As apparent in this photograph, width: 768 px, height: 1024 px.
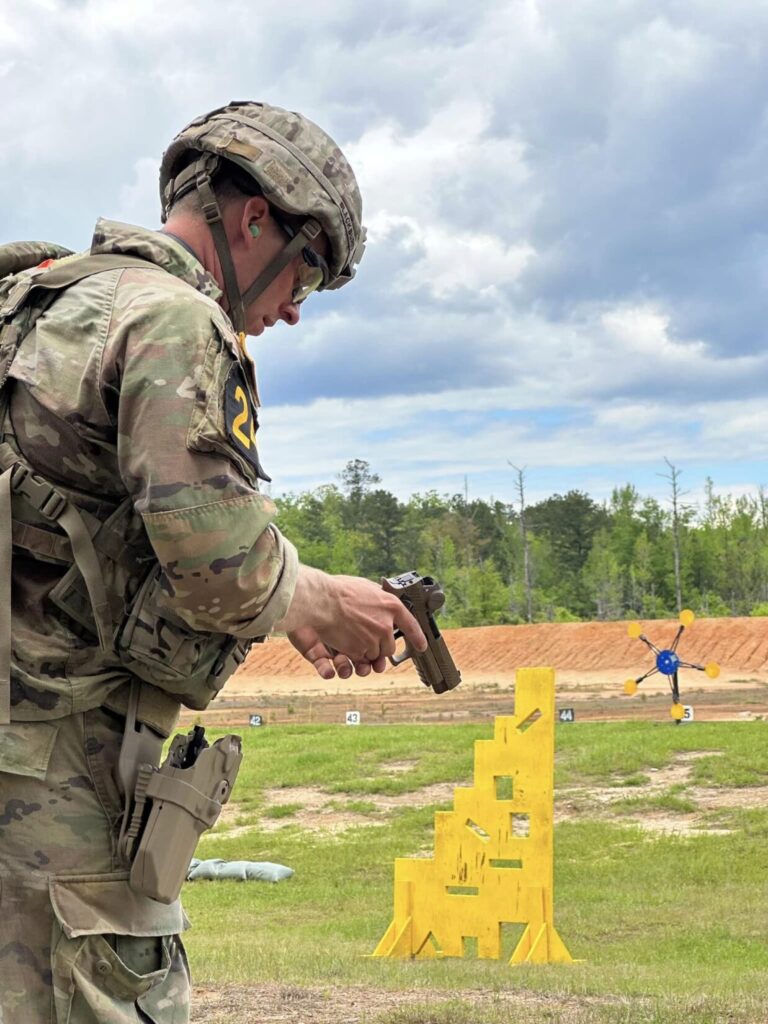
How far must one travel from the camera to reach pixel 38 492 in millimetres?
2283

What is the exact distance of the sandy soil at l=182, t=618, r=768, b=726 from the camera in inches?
1289

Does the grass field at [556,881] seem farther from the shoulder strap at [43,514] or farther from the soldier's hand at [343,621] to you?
the shoulder strap at [43,514]

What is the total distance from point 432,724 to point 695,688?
38.3 ft

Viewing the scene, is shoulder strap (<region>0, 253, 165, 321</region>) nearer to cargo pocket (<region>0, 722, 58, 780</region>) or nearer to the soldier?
the soldier

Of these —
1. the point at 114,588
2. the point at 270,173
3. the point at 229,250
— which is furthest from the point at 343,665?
the point at 270,173

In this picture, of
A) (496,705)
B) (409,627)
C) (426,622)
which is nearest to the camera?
(409,627)

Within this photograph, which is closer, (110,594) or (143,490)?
(143,490)

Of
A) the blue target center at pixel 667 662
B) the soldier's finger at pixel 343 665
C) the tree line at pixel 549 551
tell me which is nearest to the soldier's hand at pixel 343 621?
the soldier's finger at pixel 343 665

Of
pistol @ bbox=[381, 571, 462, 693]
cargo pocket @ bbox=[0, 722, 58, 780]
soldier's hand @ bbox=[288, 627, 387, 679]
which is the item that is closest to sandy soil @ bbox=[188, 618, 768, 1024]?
pistol @ bbox=[381, 571, 462, 693]

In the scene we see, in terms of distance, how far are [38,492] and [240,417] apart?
375 mm

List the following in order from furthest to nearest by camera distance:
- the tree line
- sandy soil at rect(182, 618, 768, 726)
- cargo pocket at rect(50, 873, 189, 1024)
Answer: the tree line → sandy soil at rect(182, 618, 768, 726) → cargo pocket at rect(50, 873, 189, 1024)

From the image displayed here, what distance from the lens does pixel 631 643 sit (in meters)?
49.1

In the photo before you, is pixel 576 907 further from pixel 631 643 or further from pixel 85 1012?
pixel 631 643

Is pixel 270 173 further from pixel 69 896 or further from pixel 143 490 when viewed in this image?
pixel 69 896
